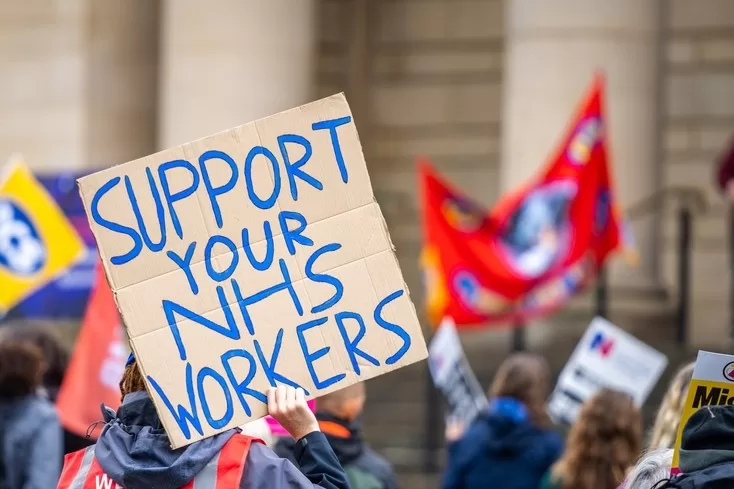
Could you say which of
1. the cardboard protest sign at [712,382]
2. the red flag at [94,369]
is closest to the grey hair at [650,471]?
the cardboard protest sign at [712,382]

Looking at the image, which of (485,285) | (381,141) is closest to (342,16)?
(381,141)

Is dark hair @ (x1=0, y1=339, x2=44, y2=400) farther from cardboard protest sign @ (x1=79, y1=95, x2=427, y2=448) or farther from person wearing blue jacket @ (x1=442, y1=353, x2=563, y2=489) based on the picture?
cardboard protest sign @ (x1=79, y1=95, x2=427, y2=448)

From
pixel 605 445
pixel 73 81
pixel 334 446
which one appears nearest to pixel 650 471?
pixel 334 446

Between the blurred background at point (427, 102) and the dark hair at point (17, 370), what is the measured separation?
17.0 ft

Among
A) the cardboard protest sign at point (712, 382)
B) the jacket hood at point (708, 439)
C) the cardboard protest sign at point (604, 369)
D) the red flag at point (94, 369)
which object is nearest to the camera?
the jacket hood at point (708, 439)

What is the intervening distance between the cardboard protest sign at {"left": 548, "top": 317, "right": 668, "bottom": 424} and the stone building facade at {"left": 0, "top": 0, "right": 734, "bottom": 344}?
450 cm

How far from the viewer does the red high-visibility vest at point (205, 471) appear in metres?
3.21

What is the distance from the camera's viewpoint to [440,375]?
25.2 feet

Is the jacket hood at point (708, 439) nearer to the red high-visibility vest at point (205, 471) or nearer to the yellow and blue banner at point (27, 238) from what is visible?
the red high-visibility vest at point (205, 471)

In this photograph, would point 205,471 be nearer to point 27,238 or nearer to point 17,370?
point 17,370

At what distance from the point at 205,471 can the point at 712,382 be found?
1168mm

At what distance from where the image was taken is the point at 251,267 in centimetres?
343

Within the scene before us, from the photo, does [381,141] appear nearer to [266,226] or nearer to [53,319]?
[53,319]

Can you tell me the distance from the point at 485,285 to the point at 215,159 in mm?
6755
